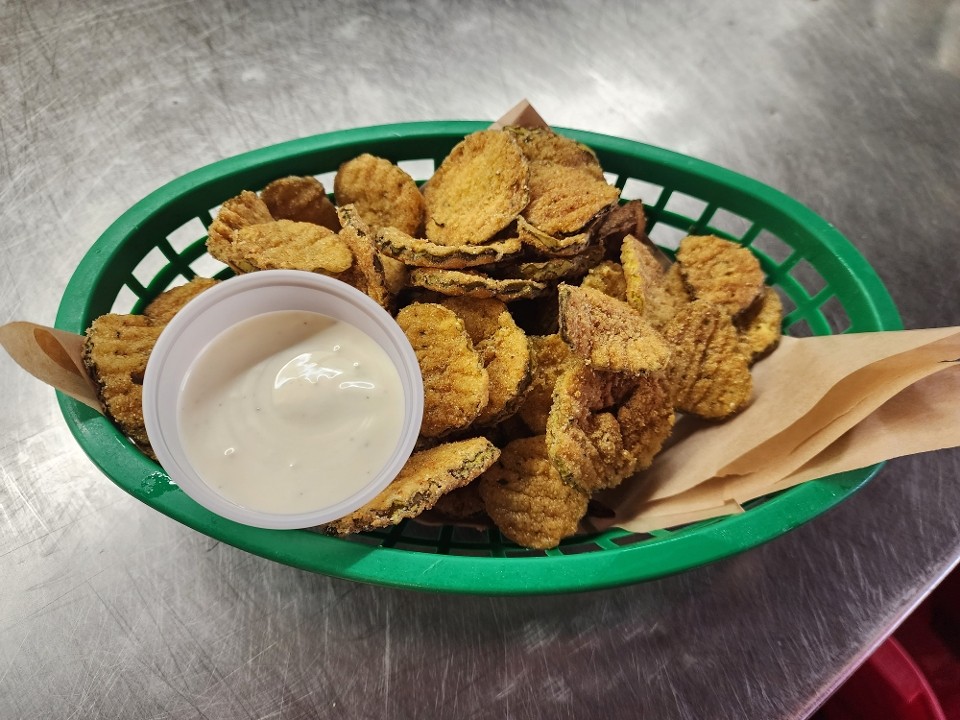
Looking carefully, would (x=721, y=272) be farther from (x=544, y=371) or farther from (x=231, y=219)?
(x=231, y=219)

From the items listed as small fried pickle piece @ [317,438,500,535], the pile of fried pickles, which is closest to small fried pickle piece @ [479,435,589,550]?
the pile of fried pickles

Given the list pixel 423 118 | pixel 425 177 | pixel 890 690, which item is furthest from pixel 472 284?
pixel 890 690

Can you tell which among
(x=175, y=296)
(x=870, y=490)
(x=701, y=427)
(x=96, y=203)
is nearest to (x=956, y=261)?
(x=870, y=490)

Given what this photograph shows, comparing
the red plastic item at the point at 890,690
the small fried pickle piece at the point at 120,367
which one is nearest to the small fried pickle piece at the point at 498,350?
the small fried pickle piece at the point at 120,367

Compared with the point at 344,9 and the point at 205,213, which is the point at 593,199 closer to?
the point at 205,213

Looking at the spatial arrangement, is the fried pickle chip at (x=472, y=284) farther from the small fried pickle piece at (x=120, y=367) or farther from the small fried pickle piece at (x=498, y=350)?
the small fried pickle piece at (x=120, y=367)

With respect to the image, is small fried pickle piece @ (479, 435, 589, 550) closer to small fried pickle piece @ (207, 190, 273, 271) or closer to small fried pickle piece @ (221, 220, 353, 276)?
small fried pickle piece @ (221, 220, 353, 276)
